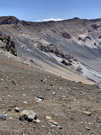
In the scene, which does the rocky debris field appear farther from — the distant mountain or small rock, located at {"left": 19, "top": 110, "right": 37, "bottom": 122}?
the distant mountain

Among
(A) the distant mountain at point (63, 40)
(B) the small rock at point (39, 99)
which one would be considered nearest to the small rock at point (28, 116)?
(B) the small rock at point (39, 99)

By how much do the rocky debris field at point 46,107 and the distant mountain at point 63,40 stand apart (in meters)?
49.0

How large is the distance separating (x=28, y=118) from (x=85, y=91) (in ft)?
15.3

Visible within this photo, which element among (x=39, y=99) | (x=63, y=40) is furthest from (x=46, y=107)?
(x=63, y=40)

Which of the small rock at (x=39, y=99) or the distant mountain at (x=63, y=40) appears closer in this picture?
the small rock at (x=39, y=99)

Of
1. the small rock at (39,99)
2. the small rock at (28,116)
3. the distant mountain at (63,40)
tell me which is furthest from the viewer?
the distant mountain at (63,40)

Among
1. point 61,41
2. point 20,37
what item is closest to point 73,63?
point 20,37

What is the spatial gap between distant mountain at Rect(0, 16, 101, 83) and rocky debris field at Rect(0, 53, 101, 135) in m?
49.0

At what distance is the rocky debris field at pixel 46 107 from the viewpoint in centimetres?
583

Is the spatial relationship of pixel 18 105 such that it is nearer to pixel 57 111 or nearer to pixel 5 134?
pixel 57 111

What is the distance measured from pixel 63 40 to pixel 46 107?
9973cm

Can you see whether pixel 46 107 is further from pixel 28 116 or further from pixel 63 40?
pixel 63 40

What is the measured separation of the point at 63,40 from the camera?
4178 inches

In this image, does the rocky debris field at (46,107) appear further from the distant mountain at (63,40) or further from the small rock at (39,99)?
the distant mountain at (63,40)
